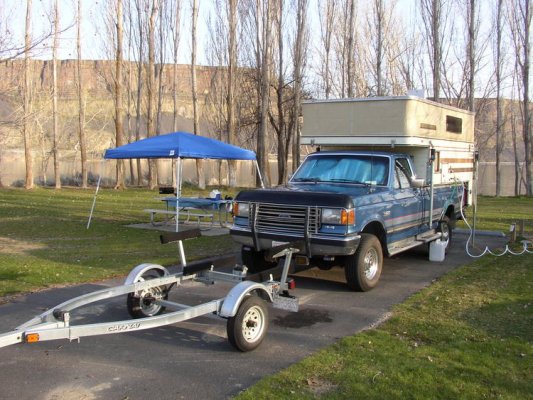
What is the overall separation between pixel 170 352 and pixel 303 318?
71.4 inches

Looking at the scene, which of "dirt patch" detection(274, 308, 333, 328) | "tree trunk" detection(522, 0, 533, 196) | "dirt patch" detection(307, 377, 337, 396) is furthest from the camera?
"tree trunk" detection(522, 0, 533, 196)

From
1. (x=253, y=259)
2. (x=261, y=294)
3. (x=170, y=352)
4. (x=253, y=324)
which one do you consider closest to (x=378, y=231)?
(x=253, y=259)

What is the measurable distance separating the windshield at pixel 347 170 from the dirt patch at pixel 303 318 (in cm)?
254

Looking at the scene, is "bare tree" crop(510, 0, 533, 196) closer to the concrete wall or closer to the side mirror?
the concrete wall

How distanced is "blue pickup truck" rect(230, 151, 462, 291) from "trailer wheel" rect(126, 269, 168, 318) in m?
1.88

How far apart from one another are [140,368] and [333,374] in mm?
1697

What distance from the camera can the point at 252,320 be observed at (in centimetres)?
526

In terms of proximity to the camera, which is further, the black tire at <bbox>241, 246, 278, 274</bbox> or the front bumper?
the black tire at <bbox>241, 246, 278, 274</bbox>

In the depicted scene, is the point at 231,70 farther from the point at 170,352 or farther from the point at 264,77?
the point at 170,352

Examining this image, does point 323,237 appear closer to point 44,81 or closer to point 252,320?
point 252,320

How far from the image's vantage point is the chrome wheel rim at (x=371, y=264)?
7.63 metres

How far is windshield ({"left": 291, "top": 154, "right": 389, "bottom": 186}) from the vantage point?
27.9 ft

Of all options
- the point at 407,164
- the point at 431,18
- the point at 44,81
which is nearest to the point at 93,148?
the point at 44,81

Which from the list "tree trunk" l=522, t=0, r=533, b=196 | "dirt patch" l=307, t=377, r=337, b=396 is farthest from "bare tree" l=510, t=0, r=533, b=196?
"dirt patch" l=307, t=377, r=337, b=396
